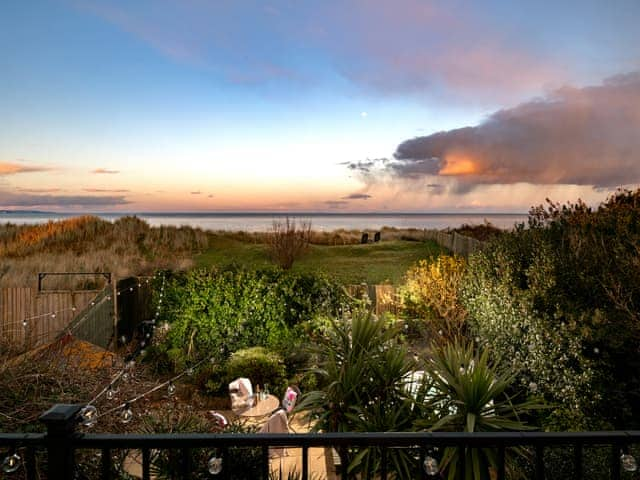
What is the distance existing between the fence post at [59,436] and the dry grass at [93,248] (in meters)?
9.83

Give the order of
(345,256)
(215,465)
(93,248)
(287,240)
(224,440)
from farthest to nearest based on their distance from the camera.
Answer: (345,256) < (93,248) < (287,240) < (215,465) < (224,440)

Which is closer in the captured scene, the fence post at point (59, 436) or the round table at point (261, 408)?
the fence post at point (59, 436)

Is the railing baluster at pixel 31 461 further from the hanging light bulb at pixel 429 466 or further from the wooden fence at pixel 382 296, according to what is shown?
the wooden fence at pixel 382 296

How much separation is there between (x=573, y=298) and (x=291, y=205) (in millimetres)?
13409

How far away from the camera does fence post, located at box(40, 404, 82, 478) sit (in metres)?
1.35

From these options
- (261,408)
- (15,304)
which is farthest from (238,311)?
(15,304)

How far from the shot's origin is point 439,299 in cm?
716

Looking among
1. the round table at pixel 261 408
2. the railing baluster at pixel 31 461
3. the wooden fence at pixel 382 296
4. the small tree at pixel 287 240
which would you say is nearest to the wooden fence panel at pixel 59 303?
the round table at pixel 261 408

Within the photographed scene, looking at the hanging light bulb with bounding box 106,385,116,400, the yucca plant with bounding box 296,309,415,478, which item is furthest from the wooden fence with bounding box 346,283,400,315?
the hanging light bulb with bounding box 106,385,116,400

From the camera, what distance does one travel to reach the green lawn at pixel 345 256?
14.2 m

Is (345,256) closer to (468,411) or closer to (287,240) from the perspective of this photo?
(287,240)

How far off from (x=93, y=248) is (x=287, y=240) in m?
6.61

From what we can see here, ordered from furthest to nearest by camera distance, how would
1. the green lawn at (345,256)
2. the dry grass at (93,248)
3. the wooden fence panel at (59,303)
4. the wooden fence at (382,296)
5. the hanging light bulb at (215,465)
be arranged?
1. the green lawn at (345,256)
2. the dry grass at (93,248)
3. the wooden fence at (382,296)
4. the wooden fence panel at (59,303)
5. the hanging light bulb at (215,465)

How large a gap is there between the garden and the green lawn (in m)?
5.99
